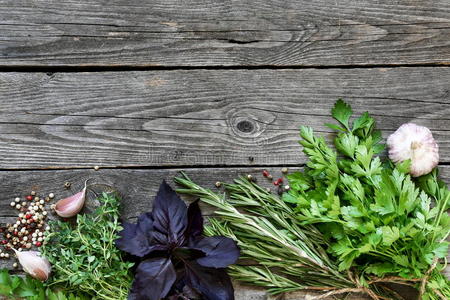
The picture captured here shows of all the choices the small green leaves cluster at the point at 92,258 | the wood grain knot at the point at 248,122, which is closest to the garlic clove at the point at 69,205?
the small green leaves cluster at the point at 92,258

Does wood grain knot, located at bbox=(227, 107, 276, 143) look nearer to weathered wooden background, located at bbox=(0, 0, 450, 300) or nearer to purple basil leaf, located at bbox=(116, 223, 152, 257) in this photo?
weathered wooden background, located at bbox=(0, 0, 450, 300)

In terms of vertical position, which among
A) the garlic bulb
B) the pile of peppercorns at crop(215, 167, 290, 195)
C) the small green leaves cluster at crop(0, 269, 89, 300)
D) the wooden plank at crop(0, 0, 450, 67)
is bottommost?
the small green leaves cluster at crop(0, 269, 89, 300)

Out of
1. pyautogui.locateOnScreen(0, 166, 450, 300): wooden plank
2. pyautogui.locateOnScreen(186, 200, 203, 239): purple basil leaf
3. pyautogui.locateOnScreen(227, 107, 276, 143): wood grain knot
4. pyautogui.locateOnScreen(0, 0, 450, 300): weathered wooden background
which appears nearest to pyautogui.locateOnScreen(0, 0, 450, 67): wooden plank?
pyautogui.locateOnScreen(0, 0, 450, 300): weathered wooden background

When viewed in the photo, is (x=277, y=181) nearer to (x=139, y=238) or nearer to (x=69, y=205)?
(x=139, y=238)

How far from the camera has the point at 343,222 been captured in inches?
48.7

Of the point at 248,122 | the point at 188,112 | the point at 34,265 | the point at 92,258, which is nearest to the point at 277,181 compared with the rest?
the point at 248,122

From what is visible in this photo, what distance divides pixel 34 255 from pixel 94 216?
0.55 ft

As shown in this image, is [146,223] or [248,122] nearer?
[146,223]

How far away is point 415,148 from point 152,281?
72 centimetres

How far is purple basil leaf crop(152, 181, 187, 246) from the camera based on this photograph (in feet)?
4.10

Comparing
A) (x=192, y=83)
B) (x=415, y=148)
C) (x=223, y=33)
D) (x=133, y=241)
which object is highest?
(x=223, y=33)

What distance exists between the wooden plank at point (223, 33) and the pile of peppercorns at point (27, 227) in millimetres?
355

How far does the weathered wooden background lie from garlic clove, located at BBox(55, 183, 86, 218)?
0.04 m

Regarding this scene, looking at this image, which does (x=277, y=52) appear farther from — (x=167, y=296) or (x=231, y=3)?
(x=167, y=296)
